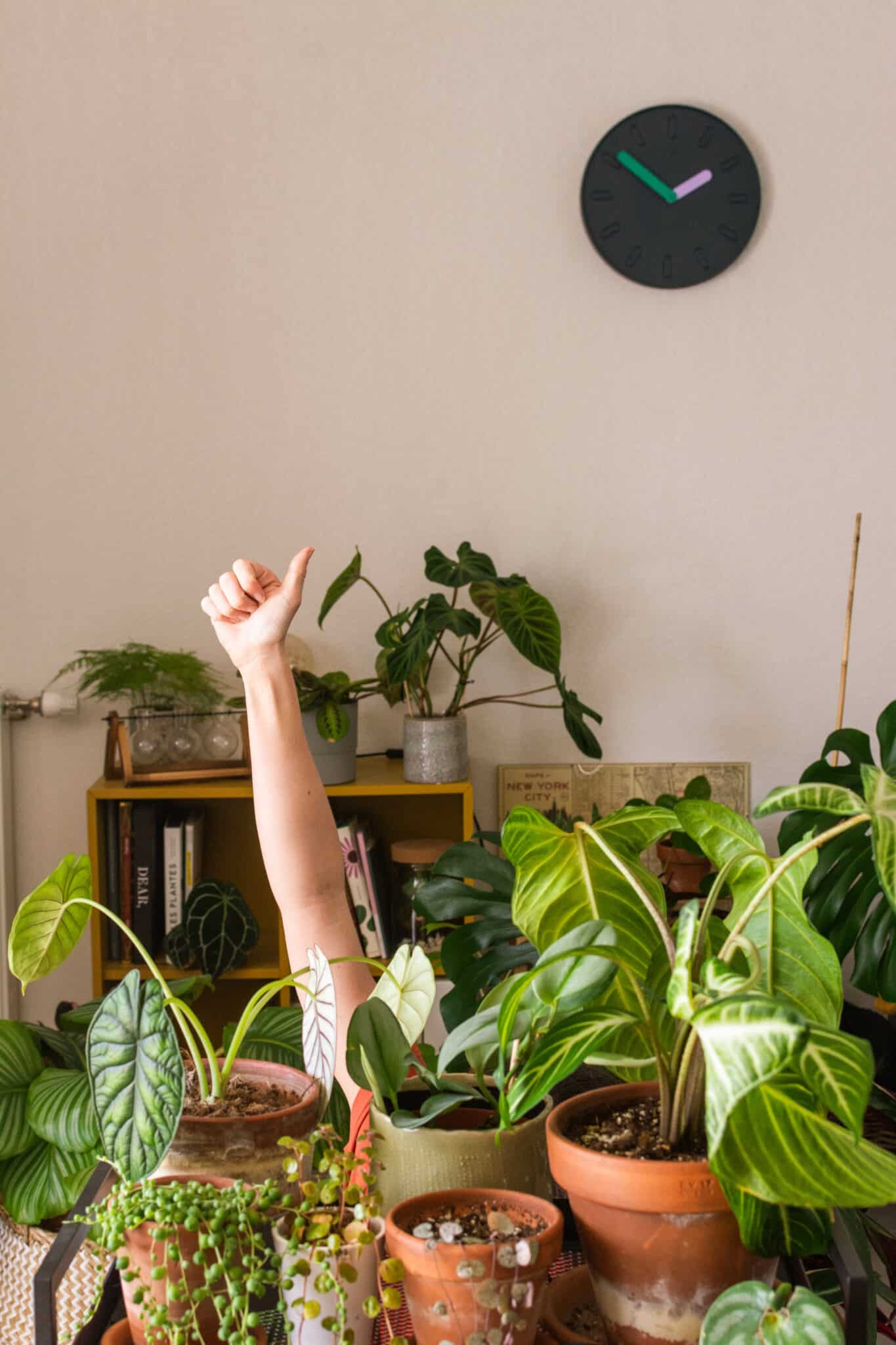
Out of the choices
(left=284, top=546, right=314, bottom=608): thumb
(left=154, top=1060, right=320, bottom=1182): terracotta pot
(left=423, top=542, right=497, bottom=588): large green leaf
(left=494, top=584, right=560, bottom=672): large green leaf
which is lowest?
(left=154, top=1060, right=320, bottom=1182): terracotta pot

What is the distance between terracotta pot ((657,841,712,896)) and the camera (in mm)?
2592

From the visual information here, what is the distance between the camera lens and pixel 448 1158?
2.45 ft

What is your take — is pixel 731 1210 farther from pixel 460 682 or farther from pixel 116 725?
pixel 116 725

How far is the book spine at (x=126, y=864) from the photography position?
2.59 m

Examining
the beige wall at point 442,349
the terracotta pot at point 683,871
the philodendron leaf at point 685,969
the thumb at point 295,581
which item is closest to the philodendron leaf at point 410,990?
the philodendron leaf at point 685,969

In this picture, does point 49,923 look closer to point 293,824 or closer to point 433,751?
point 293,824

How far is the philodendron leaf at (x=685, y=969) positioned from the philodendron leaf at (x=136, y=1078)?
0.29 meters

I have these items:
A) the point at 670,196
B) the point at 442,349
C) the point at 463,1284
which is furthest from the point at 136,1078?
the point at 670,196

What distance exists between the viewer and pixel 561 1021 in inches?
27.0

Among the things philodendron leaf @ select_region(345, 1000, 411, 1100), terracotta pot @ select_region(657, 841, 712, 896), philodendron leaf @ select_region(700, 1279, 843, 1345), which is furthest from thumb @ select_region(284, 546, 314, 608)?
terracotta pot @ select_region(657, 841, 712, 896)

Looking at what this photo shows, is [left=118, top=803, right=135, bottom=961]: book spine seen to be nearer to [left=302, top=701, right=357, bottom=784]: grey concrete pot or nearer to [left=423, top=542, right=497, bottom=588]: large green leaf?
[left=302, top=701, right=357, bottom=784]: grey concrete pot

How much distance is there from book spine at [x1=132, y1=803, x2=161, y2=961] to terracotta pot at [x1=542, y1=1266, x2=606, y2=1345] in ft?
6.30

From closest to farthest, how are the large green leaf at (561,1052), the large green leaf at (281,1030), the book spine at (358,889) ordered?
1. the large green leaf at (561,1052)
2. the large green leaf at (281,1030)
3. the book spine at (358,889)

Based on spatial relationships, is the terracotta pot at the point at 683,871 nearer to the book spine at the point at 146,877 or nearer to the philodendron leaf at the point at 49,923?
the book spine at the point at 146,877
